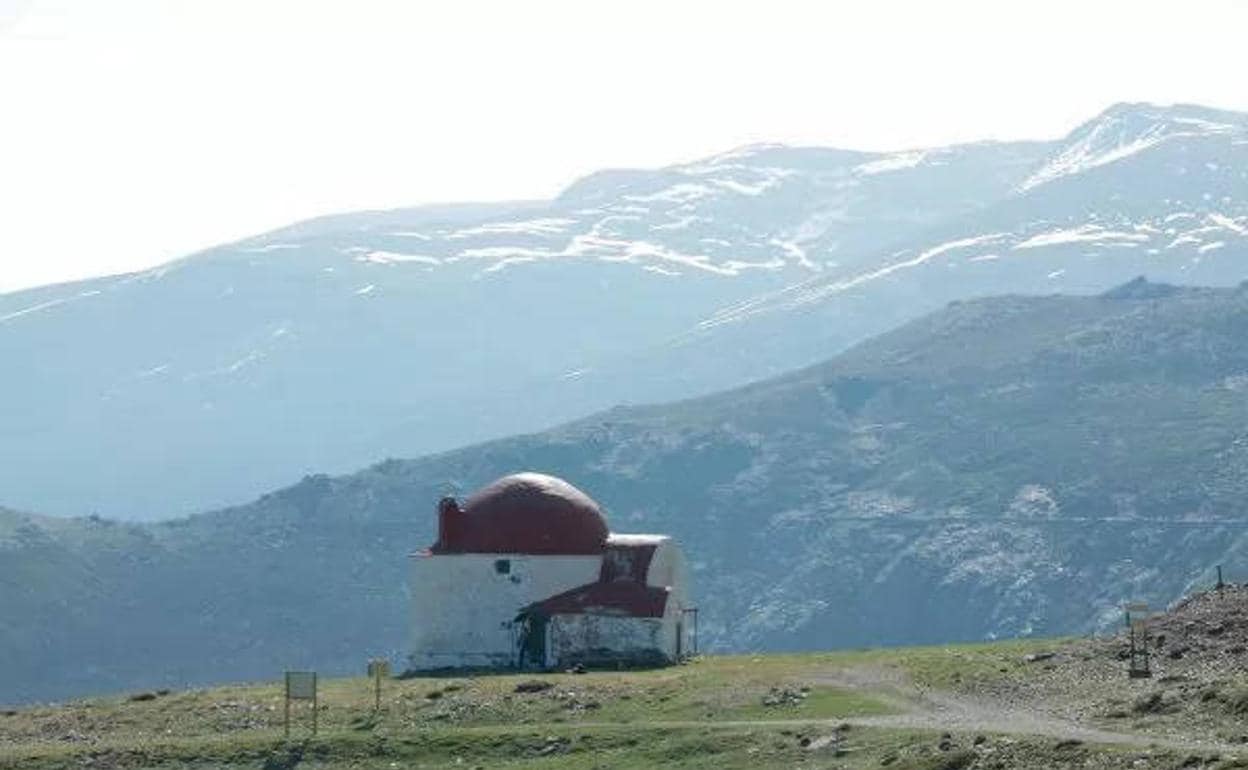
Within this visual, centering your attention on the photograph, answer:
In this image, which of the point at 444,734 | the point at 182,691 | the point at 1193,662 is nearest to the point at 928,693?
the point at 1193,662

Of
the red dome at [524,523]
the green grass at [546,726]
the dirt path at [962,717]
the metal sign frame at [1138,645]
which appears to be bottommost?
the green grass at [546,726]

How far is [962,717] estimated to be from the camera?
8238 cm

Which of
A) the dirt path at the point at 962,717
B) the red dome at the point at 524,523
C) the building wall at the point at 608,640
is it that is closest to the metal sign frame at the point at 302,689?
the dirt path at the point at 962,717

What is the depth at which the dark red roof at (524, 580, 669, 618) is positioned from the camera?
11956 cm

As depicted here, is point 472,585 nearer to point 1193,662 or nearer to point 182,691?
point 182,691

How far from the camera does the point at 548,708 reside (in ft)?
311

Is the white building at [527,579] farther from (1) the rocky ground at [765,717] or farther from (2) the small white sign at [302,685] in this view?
(2) the small white sign at [302,685]

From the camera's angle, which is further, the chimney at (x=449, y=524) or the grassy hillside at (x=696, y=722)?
the chimney at (x=449, y=524)

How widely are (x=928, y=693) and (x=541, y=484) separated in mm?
39881

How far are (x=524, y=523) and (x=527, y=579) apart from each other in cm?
Answer: 259

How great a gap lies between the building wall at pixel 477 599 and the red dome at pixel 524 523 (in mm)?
537

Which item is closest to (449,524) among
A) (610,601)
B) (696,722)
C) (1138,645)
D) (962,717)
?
(610,601)

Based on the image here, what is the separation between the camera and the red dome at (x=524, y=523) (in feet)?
411

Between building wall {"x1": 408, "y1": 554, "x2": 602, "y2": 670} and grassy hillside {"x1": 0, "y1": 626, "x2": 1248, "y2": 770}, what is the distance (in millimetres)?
14439
